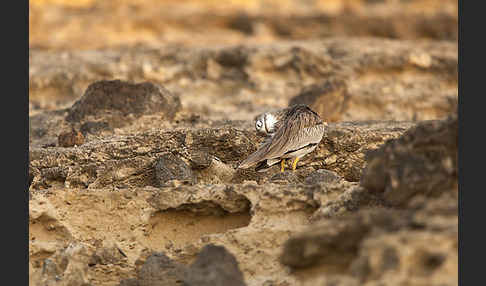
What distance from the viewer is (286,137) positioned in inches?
281

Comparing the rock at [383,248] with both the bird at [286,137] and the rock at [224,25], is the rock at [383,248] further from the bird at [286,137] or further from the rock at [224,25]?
the rock at [224,25]

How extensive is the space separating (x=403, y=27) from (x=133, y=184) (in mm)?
10367

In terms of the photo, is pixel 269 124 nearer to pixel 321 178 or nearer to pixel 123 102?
pixel 321 178

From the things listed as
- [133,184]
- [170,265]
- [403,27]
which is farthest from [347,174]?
[403,27]

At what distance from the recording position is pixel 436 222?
4.25 m

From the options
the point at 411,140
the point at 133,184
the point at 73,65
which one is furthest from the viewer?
the point at 73,65

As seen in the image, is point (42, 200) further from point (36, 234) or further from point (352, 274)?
point (352, 274)

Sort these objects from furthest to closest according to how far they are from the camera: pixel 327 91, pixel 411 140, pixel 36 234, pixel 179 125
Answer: pixel 327 91, pixel 179 125, pixel 36 234, pixel 411 140

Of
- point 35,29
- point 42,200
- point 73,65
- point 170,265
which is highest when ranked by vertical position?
point 35,29

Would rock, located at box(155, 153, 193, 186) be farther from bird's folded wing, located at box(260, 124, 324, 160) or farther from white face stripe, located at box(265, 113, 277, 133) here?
white face stripe, located at box(265, 113, 277, 133)

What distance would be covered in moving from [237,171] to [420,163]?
100.0 inches

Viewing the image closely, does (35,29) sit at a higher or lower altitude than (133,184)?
higher

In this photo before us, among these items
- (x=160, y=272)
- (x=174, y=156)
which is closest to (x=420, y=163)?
(x=160, y=272)

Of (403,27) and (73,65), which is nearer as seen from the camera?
(73,65)
